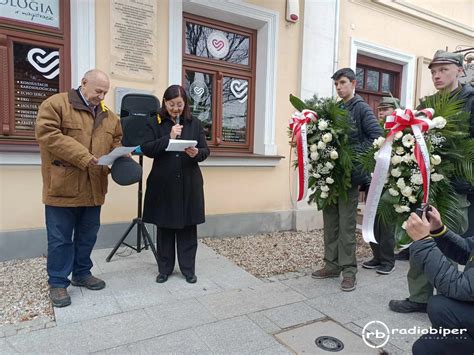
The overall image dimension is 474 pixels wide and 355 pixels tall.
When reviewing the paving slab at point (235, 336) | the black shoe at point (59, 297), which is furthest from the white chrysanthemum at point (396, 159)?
the black shoe at point (59, 297)

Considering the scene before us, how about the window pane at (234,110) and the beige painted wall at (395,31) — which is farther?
the beige painted wall at (395,31)

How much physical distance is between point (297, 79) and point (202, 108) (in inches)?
64.2

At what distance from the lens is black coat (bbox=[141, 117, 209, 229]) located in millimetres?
3408

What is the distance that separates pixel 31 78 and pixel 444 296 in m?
4.57

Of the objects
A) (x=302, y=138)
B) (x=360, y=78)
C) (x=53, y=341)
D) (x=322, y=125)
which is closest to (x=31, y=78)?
(x=53, y=341)

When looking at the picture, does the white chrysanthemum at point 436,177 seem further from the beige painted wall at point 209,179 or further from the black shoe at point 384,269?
the beige painted wall at point 209,179

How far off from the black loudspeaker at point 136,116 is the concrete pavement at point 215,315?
1.40 metres

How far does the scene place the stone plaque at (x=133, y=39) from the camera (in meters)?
4.47

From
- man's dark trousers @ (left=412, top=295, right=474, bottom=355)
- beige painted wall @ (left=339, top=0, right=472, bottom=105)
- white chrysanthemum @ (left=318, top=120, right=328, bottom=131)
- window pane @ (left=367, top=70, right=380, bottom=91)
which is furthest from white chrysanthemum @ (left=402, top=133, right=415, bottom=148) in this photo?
window pane @ (left=367, top=70, right=380, bottom=91)

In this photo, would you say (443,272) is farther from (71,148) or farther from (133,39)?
(133,39)

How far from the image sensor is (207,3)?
4992 mm

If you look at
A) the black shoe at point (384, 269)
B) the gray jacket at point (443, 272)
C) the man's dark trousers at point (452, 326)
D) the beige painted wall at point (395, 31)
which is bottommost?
the black shoe at point (384, 269)

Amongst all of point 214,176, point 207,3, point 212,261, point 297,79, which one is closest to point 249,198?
point 214,176

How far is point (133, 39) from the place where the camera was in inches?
180
